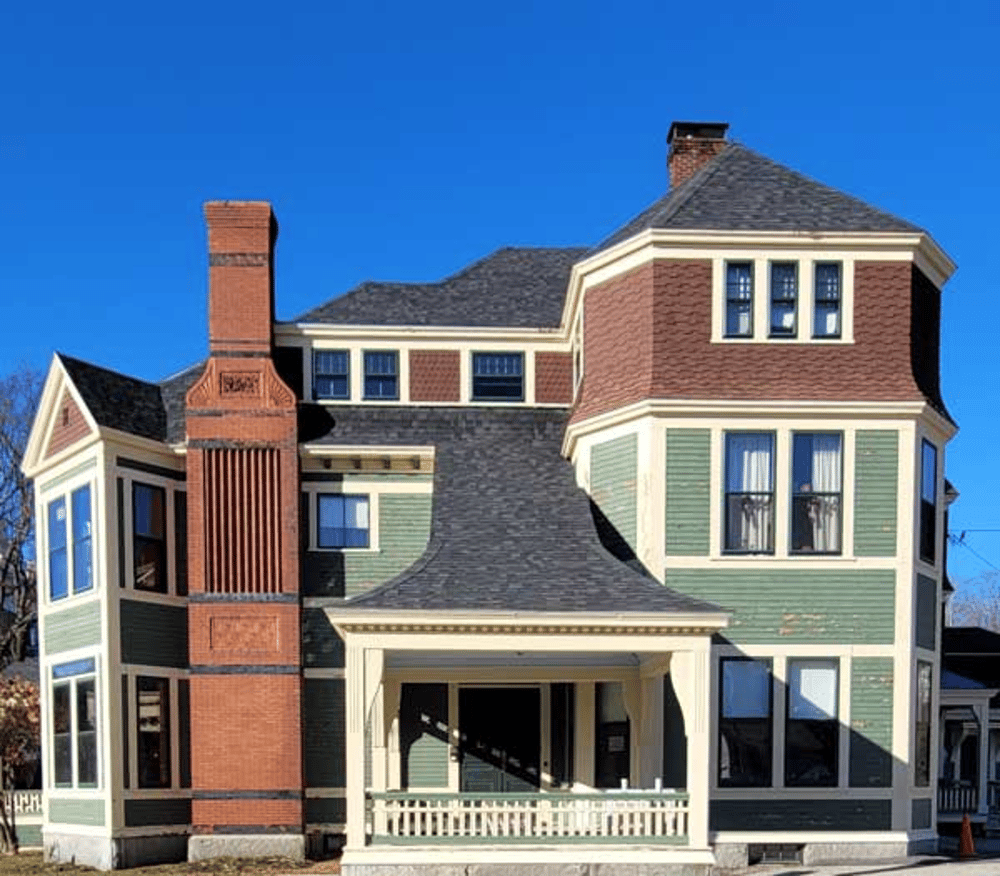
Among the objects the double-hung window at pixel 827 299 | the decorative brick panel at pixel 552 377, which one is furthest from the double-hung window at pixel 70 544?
the double-hung window at pixel 827 299

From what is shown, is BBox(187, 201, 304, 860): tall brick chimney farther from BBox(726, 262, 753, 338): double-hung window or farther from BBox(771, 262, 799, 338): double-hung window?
BBox(771, 262, 799, 338): double-hung window

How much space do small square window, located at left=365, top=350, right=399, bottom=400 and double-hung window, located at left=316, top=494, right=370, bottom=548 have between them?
2276 mm

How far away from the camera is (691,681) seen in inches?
482

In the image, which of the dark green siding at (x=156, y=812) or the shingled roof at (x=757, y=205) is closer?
the shingled roof at (x=757, y=205)

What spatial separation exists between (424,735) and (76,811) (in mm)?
6201

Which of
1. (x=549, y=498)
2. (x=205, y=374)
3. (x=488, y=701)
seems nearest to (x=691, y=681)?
(x=549, y=498)

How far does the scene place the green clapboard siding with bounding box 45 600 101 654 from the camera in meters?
15.9

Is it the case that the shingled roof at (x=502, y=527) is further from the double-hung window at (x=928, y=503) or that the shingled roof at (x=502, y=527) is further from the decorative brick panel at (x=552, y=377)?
the double-hung window at (x=928, y=503)

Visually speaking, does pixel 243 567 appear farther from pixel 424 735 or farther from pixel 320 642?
pixel 424 735

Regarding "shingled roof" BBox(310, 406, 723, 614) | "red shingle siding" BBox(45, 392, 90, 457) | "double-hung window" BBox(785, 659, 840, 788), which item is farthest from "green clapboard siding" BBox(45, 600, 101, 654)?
"double-hung window" BBox(785, 659, 840, 788)

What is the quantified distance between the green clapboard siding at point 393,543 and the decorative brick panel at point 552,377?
128 inches

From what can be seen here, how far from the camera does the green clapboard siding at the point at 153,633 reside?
1582 cm

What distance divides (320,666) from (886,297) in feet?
37.4

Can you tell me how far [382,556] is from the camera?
16938 millimetres
